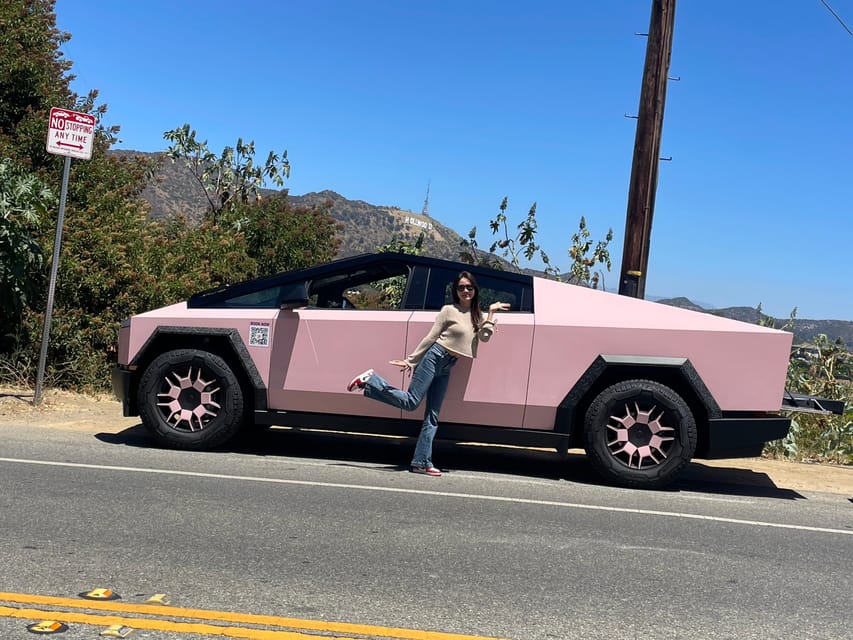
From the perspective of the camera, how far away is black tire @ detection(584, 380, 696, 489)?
256 inches

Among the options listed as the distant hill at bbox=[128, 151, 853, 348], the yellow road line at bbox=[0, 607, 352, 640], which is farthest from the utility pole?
the distant hill at bbox=[128, 151, 853, 348]

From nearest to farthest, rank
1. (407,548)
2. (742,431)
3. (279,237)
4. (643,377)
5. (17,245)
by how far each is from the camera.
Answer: (407,548) → (742,431) → (643,377) → (17,245) → (279,237)

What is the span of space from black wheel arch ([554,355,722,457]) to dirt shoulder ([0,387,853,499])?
4.16 ft

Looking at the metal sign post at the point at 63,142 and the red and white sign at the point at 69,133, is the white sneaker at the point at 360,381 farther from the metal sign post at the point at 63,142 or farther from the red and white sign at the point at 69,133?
the red and white sign at the point at 69,133

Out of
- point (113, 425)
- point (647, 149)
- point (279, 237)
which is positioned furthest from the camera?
point (279, 237)

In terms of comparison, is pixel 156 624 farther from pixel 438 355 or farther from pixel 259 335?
pixel 259 335

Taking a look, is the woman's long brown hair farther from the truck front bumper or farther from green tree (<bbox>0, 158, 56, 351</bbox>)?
green tree (<bbox>0, 158, 56, 351</bbox>)

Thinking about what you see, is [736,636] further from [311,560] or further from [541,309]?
[541,309]

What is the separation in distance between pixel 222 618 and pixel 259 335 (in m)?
3.69

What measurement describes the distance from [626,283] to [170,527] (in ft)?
18.8

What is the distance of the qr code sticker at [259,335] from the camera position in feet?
23.1

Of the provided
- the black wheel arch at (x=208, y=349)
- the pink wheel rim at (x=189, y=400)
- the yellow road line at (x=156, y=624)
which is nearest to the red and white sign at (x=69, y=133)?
the black wheel arch at (x=208, y=349)

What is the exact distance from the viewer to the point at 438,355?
6562 millimetres

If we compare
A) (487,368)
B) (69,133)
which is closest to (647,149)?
(487,368)
